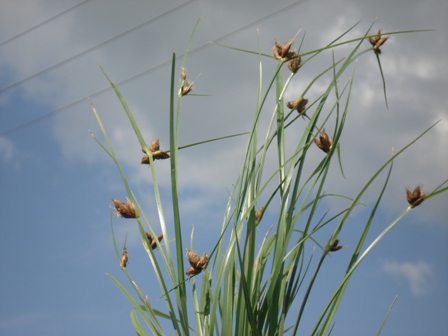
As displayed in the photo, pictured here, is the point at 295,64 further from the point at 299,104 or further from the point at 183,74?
the point at 183,74

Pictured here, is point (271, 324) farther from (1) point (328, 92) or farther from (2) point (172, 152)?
(1) point (328, 92)

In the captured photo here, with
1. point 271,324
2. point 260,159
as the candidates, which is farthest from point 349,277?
point 260,159

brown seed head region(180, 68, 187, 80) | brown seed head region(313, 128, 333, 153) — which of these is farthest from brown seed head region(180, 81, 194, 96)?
brown seed head region(313, 128, 333, 153)

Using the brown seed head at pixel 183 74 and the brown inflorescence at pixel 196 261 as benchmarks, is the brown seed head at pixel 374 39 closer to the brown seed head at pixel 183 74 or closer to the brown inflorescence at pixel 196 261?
the brown seed head at pixel 183 74

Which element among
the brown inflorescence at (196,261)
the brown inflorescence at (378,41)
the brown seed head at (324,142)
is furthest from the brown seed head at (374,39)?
the brown inflorescence at (196,261)

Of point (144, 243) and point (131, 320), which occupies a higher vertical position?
point (144, 243)

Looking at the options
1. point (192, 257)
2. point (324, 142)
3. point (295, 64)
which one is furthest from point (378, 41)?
point (192, 257)
